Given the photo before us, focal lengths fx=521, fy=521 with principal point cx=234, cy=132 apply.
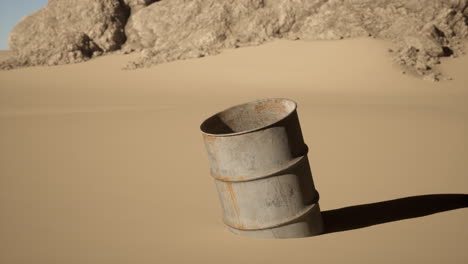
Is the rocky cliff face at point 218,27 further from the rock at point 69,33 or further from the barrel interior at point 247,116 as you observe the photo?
the barrel interior at point 247,116

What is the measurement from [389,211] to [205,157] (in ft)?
9.31

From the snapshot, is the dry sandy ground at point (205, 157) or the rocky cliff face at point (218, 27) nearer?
the dry sandy ground at point (205, 157)

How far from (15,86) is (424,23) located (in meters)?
9.34

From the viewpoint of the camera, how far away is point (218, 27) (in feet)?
42.3

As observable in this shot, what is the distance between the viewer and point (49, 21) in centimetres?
1462

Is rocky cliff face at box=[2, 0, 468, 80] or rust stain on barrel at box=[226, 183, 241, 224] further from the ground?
rocky cliff face at box=[2, 0, 468, 80]

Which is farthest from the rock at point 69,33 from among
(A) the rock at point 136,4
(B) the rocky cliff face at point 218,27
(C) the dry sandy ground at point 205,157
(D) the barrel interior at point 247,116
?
(D) the barrel interior at point 247,116

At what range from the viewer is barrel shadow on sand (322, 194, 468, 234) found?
460 cm

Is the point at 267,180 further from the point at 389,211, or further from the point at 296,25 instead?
the point at 296,25

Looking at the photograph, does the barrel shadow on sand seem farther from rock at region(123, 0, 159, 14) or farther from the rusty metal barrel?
rock at region(123, 0, 159, 14)

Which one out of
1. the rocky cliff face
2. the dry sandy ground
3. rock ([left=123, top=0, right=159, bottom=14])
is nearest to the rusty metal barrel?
the dry sandy ground

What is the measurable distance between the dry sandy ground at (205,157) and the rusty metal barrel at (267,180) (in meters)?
0.15

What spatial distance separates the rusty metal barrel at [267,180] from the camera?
4074 millimetres

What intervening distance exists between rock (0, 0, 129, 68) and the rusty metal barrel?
1058 cm
